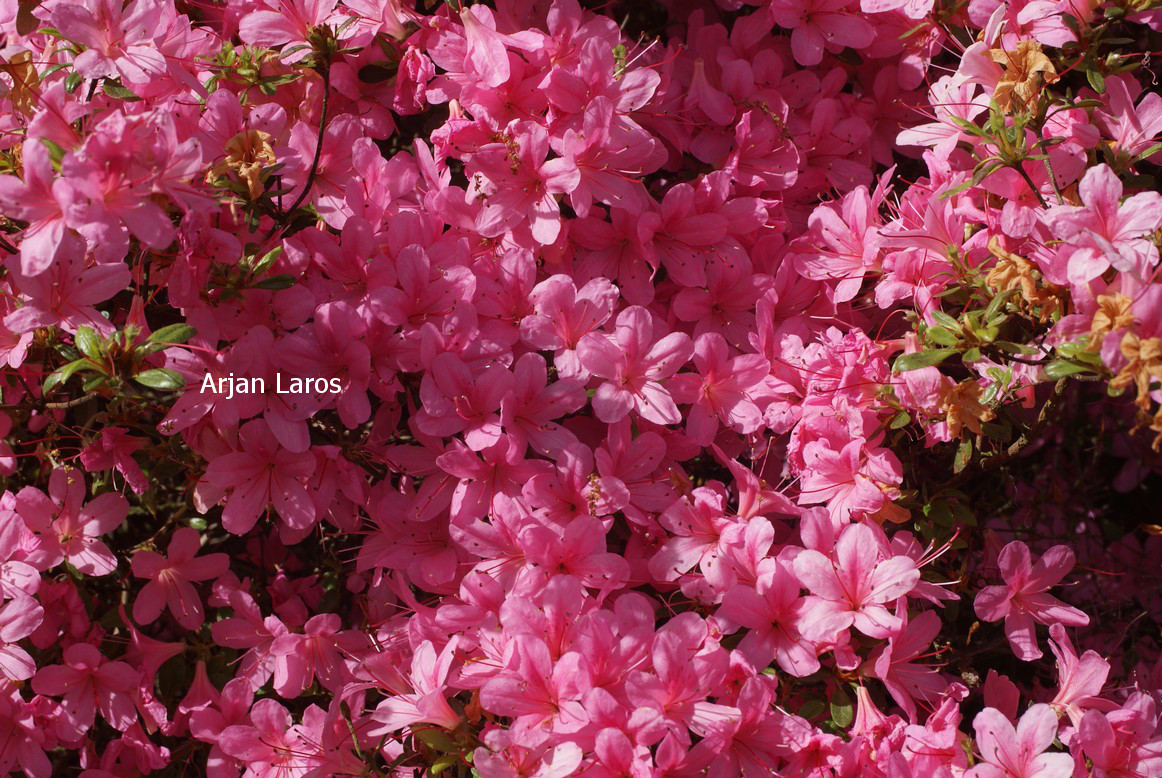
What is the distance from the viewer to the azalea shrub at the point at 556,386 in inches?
66.3

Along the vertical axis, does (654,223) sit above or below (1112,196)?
below

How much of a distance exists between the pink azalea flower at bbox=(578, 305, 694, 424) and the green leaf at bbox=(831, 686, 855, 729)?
21.2 inches

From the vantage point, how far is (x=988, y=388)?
5.68ft

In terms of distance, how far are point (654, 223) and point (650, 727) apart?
911 mm

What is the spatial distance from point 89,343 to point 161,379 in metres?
0.13

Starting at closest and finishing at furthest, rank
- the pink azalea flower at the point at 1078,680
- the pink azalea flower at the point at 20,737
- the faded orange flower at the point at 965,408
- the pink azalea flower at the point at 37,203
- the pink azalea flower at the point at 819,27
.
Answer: the pink azalea flower at the point at 37,203 < the faded orange flower at the point at 965,408 < the pink azalea flower at the point at 1078,680 < the pink azalea flower at the point at 20,737 < the pink azalea flower at the point at 819,27

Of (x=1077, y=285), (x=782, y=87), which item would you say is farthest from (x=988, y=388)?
(x=782, y=87)

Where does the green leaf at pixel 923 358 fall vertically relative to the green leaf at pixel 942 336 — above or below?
below

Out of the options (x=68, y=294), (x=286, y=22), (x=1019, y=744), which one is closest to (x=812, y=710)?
(x=1019, y=744)

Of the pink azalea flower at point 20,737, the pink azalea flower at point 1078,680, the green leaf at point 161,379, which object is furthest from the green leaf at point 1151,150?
the pink azalea flower at point 20,737

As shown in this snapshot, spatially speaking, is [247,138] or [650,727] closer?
[650,727]

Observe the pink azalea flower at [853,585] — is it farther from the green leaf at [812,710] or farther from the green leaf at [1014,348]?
the green leaf at [1014,348]

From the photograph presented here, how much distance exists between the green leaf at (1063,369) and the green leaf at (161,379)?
128 cm

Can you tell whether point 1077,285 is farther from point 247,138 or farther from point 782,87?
point 247,138
